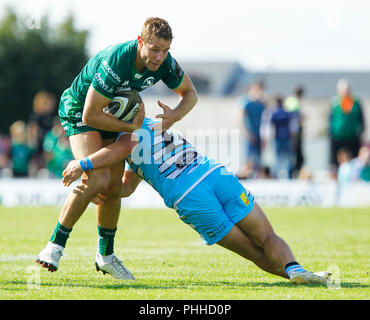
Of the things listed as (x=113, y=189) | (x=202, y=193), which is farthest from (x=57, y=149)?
(x=202, y=193)

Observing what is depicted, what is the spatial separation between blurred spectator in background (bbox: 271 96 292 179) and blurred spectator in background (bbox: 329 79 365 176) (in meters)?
Result: 1.20

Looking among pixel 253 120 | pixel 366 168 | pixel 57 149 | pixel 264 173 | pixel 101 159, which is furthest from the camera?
pixel 57 149

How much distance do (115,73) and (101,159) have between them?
76 cm

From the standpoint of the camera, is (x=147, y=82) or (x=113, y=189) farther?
(x=113, y=189)

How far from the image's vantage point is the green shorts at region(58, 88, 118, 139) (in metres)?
6.80

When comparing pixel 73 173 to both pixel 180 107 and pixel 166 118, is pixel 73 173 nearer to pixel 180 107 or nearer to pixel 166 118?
pixel 166 118

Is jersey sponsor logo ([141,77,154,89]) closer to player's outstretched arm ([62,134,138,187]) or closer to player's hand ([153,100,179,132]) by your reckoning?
player's hand ([153,100,179,132])

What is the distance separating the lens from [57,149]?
19641mm

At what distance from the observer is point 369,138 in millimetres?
56469

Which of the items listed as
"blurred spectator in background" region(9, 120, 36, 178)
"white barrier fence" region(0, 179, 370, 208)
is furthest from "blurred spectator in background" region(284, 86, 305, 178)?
"blurred spectator in background" region(9, 120, 36, 178)

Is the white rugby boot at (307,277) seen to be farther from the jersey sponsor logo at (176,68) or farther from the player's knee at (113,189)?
the jersey sponsor logo at (176,68)
